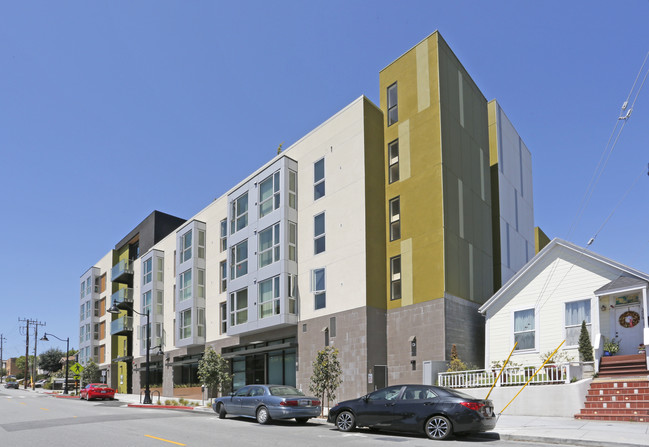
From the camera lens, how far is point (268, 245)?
32.8 m

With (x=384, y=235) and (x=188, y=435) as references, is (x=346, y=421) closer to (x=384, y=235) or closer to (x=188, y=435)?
(x=188, y=435)

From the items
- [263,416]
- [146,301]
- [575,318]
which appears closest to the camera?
[263,416]

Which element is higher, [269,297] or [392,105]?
[392,105]

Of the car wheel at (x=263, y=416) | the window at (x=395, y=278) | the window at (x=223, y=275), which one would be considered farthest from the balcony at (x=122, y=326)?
the car wheel at (x=263, y=416)

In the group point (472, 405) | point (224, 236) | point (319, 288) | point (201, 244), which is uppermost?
point (224, 236)

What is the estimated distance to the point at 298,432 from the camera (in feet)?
55.0

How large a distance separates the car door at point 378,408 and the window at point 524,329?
10.3 metres

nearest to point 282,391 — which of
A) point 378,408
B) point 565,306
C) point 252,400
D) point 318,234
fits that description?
point 252,400

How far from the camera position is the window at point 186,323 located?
4119 cm

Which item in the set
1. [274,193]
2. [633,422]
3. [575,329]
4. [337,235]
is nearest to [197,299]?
[274,193]

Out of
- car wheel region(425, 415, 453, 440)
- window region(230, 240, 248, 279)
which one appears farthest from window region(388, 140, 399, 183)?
car wheel region(425, 415, 453, 440)

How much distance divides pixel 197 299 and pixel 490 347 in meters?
21.4

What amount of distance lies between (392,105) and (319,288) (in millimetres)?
9624

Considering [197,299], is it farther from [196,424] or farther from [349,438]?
[349,438]
